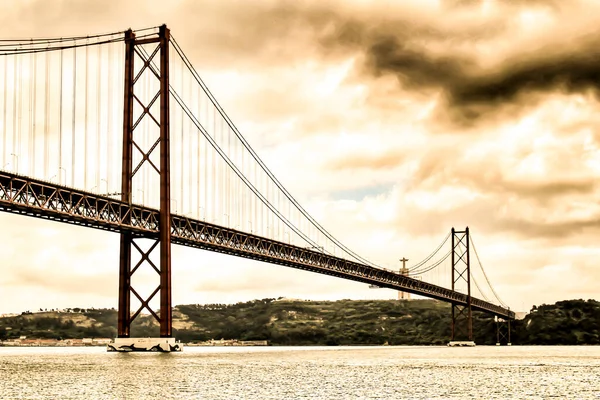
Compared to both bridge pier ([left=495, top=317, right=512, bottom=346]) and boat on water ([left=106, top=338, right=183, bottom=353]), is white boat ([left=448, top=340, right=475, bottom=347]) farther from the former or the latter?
boat on water ([left=106, top=338, right=183, bottom=353])

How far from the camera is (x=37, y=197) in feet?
188

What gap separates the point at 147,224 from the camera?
67812mm

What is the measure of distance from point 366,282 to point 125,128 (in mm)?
49458

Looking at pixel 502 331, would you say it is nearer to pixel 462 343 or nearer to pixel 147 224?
pixel 462 343

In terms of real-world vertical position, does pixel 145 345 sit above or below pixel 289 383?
A: above

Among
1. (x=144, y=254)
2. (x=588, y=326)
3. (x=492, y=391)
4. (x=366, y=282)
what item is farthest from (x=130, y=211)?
(x=588, y=326)

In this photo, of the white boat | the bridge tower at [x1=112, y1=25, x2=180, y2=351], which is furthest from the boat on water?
the white boat

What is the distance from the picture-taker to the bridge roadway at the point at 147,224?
56.3 metres

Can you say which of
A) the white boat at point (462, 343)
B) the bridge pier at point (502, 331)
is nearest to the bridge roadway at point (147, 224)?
the white boat at point (462, 343)

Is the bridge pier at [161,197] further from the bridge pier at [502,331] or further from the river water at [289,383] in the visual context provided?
the bridge pier at [502,331]

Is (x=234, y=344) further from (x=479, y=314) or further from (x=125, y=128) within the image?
(x=125, y=128)

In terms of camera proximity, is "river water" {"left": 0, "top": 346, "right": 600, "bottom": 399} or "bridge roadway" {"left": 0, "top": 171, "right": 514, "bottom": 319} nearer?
"river water" {"left": 0, "top": 346, "right": 600, "bottom": 399}


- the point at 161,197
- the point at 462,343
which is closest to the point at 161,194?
the point at 161,197

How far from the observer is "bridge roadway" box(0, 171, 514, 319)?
5628cm
